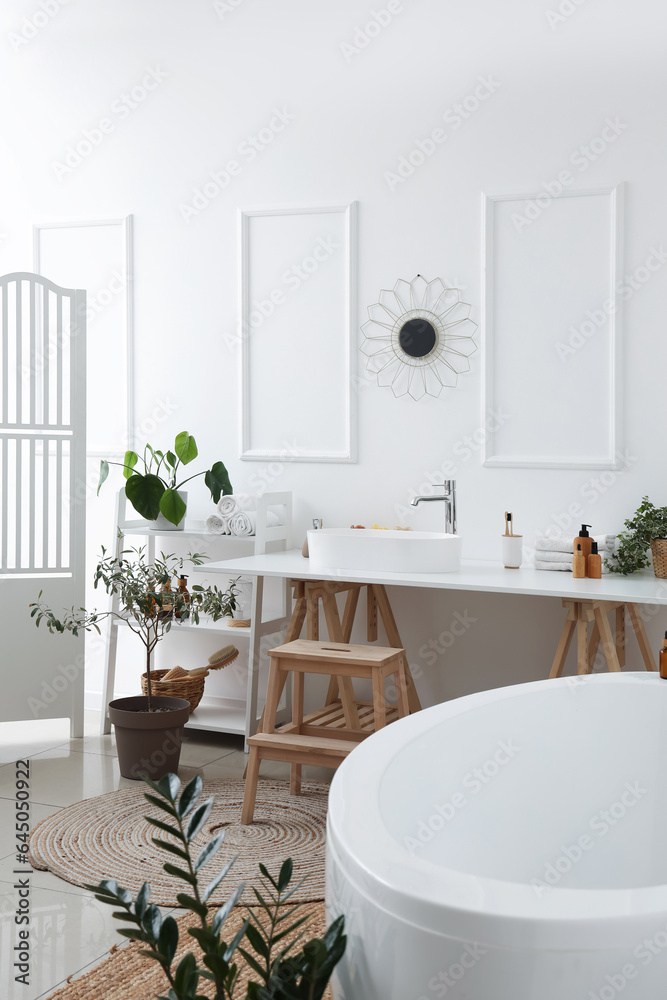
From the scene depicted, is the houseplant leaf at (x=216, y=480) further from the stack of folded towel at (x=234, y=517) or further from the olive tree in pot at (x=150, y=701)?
the olive tree in pot at (x=150, y=701)

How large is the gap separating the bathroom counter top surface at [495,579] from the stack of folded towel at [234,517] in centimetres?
25

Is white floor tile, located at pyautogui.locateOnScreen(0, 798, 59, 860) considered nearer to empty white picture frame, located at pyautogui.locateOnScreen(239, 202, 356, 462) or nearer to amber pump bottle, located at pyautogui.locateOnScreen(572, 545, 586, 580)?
empty white picture frame, located at pyautogui.locateOnScreen(239, 202, 356, 462)

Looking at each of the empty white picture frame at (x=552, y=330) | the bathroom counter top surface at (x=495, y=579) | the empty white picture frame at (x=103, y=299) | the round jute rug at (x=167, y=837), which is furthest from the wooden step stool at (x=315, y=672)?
the empty white picture frame at (x=103, y=299)

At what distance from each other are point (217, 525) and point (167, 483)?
0.44 metres

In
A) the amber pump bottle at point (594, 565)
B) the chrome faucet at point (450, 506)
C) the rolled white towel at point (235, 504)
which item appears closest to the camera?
the amber pump bottle at point (594, 565)

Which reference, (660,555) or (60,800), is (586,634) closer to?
(660,555)

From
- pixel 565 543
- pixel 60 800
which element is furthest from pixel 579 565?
pixel 60 800

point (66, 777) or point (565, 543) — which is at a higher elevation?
point (565, 543)

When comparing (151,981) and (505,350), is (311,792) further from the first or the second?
(505,350)

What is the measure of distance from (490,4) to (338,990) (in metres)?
3.07

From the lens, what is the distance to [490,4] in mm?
3211

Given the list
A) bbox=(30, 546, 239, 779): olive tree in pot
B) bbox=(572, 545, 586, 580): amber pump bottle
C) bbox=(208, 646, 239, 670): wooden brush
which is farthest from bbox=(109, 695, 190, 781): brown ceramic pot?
bbox=(572, 545, 586, 580): amber pump bottle

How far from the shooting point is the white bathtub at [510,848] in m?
1.18

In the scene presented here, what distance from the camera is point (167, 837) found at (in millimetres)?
2844
